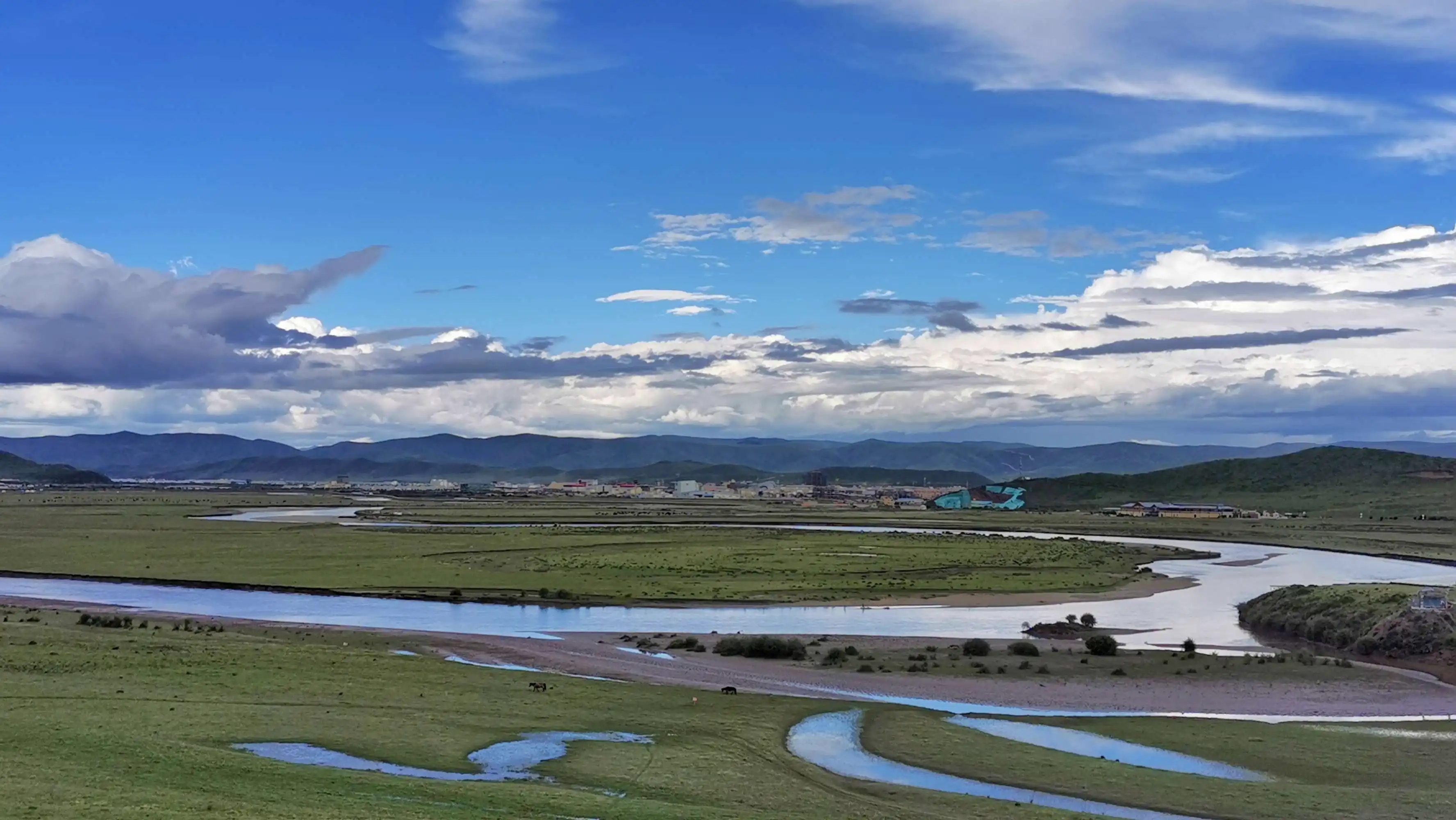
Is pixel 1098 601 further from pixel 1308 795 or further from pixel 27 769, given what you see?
pixel 27 769

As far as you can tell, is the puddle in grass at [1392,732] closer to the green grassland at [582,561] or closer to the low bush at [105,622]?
the green grassland at [582,561]

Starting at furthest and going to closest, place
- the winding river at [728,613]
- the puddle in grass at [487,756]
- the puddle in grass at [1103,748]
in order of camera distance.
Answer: the winding river at [728,613]
the puddle in grass at [1103,748]
the puddle in grass at [487,756]

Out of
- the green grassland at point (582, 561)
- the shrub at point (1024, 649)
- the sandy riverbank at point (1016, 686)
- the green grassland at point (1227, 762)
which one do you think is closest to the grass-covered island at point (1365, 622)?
the sandy riverbank at point (1016, 686)

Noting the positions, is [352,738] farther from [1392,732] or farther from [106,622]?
[106,622]

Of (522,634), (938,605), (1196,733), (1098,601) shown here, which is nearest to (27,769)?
(1196,733)

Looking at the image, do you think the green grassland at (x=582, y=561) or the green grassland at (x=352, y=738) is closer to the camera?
the green grassland at (x=352, y=738)

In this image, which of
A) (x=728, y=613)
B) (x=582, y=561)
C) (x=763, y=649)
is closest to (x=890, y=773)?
(x=763, y=649)

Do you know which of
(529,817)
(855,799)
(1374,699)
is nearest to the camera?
(529,817)
